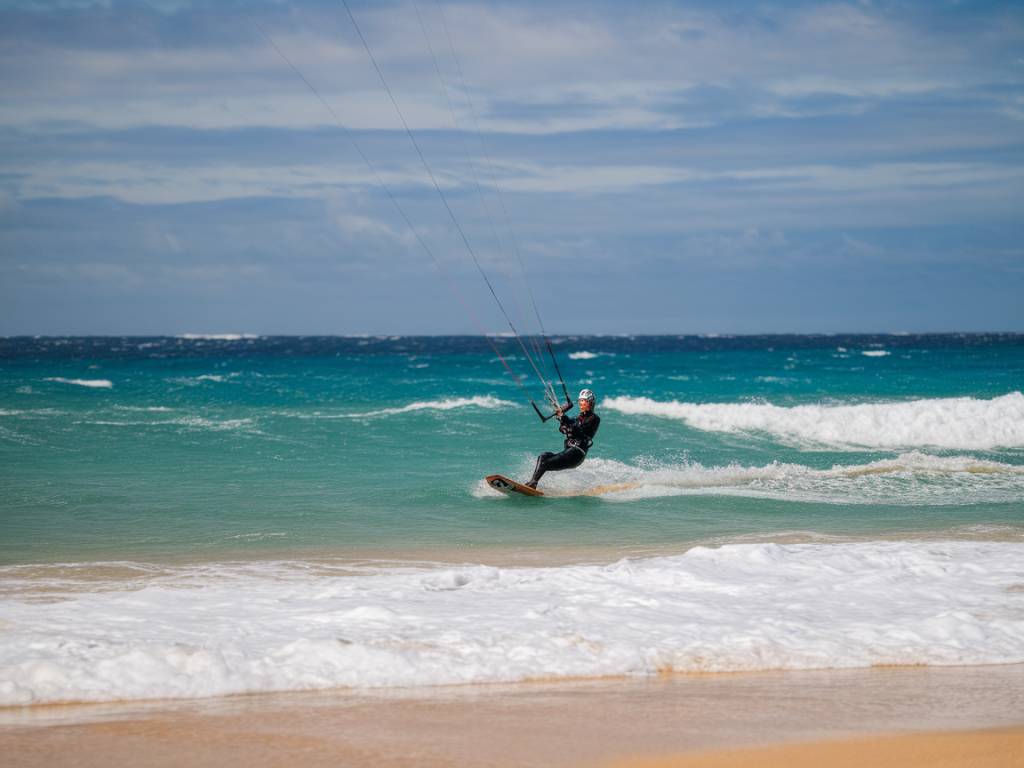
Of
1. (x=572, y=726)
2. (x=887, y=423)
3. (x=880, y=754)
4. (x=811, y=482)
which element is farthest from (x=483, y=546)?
(x=887, y=423)

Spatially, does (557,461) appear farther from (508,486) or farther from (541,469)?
(508,486)

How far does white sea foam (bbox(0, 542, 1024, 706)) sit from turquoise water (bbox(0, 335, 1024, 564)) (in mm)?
2168

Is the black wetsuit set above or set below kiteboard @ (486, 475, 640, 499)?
above

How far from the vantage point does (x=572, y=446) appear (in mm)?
15250

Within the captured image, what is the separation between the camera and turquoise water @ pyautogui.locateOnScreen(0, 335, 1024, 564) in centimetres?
1216

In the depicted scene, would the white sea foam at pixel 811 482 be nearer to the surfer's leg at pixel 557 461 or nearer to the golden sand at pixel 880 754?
the surfer's leg at pixel 557 461

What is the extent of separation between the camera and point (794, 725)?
5.62 meters

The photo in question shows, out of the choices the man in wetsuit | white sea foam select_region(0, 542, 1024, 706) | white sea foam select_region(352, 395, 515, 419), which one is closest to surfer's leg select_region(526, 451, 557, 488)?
the man in wetsuit

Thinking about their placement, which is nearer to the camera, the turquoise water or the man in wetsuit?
the turquoise water

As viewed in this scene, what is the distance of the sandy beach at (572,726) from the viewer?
517 centimetres

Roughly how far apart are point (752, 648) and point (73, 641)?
447 centimetres

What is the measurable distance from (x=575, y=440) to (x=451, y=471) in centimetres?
338

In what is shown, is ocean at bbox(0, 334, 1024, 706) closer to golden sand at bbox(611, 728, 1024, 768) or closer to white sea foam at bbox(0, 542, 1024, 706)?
white sea foam at bbox(0, 542, 1024, 706)

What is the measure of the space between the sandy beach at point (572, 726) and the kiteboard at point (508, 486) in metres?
8.52
